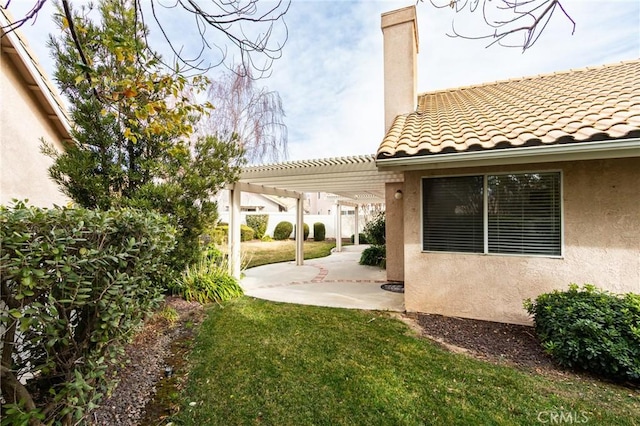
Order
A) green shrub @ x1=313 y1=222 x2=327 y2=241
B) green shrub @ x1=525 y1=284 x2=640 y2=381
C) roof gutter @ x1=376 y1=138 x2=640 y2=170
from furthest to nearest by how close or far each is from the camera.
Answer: green shrub @ x1=313 y1=222 x2=327 y2=241, roof gutter @ x1=376 y1=138 x2=640 y2=170, green shrub @ x1=525 y1=284 x2=640 y2=381

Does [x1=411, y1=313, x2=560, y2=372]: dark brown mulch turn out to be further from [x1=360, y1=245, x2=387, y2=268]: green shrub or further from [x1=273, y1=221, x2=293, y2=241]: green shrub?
[x1=273, y1=221, x2=293, y2=241]: green shrub

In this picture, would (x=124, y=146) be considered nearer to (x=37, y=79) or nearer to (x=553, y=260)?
(x=37, y=79)

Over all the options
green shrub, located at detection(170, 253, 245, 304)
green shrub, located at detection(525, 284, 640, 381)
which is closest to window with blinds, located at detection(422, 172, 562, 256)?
green shrub, located at detection(525, 284, 640, 381)

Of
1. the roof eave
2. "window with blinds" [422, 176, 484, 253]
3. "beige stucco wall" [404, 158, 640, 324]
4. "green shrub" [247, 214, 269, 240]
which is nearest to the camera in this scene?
"beige stucco wall" [404, 158, 640, 324]

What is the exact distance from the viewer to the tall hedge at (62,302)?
2.47 metres

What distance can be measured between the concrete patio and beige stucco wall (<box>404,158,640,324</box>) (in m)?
1.44

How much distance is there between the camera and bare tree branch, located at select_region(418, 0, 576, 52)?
341cm

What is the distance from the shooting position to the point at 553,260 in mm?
6004

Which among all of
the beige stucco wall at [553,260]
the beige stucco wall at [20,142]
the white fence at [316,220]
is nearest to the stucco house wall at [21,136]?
the beige stucco wall at [20,142]

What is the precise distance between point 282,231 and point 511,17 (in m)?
25.2

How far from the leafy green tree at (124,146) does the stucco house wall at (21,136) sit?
1018 millimetres

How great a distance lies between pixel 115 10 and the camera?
628 centimetres

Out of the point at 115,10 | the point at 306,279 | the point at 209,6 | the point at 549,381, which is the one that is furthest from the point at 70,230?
the point at 306,279

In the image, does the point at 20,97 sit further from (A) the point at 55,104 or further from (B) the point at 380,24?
(B) the point at 380,24
